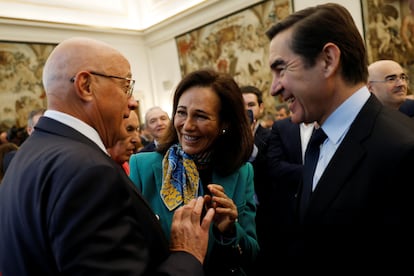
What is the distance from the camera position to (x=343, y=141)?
53.3 inches

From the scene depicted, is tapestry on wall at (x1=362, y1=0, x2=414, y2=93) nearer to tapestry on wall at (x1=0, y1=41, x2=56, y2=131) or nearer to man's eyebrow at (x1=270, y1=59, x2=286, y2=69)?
man's eyebrow at (x1=270, y1=59, x2=286, y2=69)

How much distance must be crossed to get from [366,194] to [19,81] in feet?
35.2

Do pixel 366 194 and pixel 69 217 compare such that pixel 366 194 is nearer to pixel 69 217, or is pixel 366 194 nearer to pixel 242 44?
pixel 69 217

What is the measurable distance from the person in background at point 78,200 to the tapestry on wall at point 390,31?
6.76 meters

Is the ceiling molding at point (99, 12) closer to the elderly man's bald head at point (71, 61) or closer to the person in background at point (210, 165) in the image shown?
the person in background at point (210, 165)

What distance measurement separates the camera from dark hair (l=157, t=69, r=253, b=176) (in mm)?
2158

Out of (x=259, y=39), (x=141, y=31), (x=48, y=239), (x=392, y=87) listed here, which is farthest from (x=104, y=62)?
(x=141, y=31)

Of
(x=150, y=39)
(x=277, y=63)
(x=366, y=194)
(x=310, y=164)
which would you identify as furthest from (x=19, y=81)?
(x=366, y=194)

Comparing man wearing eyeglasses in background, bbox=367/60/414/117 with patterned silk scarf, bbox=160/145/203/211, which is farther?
man wearing eyeglasses in background, bbox=367/60/414/117

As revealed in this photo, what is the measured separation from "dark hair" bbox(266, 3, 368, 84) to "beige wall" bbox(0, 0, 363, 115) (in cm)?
821

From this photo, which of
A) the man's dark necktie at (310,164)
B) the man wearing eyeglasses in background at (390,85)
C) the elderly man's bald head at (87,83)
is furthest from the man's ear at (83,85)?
the man wearing eyeglasses in background at (390,85)

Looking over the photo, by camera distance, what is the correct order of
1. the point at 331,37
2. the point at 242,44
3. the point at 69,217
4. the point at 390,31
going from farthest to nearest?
the point at 242,44 → the point at 390,31 → the point at 331,37 → the point at 69,217

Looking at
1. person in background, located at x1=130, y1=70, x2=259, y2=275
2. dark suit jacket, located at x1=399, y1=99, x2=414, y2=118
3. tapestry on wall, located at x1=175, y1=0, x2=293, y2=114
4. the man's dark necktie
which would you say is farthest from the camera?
tapestry on wall, located at x1=175, y1=0, x2=293, y2=114

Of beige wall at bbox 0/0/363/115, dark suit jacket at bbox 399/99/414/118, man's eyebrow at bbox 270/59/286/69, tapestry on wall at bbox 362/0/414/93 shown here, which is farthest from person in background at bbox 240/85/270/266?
beige wall at bbox 0/0/363/115
